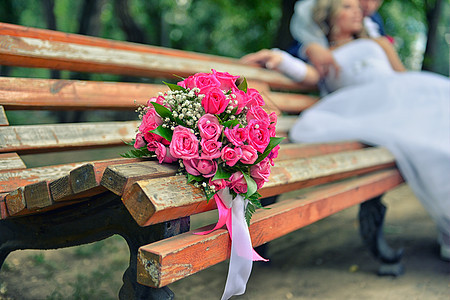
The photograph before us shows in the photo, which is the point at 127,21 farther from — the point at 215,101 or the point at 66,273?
the point at 215,101

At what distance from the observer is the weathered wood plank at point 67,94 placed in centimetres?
182

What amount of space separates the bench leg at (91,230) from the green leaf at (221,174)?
0.19 metres

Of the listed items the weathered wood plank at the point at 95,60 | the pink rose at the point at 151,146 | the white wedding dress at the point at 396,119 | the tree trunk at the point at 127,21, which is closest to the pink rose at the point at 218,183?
the pink rose at the point at 151,146

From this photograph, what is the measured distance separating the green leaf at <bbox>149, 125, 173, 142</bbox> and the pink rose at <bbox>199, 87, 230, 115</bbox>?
0.13m

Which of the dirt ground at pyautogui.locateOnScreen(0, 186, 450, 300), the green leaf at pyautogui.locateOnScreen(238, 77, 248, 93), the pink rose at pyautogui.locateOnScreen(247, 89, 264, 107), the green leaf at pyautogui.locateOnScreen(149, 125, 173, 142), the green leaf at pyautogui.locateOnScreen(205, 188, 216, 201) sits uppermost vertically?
the green leaf at pyautogui.locateOnScreen(238, 77, 248, 93)

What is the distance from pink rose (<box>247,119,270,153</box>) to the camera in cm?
136

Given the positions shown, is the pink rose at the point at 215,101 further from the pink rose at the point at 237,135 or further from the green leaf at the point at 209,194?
the green leaf at the point at 209,194

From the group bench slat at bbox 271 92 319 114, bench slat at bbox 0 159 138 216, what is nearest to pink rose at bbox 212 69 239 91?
bench slat at bbox 0 159 138 216

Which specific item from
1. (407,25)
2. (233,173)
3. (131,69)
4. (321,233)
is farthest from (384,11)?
(233,173)

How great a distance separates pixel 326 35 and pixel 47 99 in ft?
8.81

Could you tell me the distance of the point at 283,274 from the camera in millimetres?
2975

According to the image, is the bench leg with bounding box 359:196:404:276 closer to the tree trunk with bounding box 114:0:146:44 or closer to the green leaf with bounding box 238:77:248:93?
the green leaf with bounding box 238:77:248:93

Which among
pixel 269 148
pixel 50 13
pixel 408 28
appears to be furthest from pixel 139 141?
pixel 408 28

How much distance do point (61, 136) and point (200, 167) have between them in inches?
33.7
